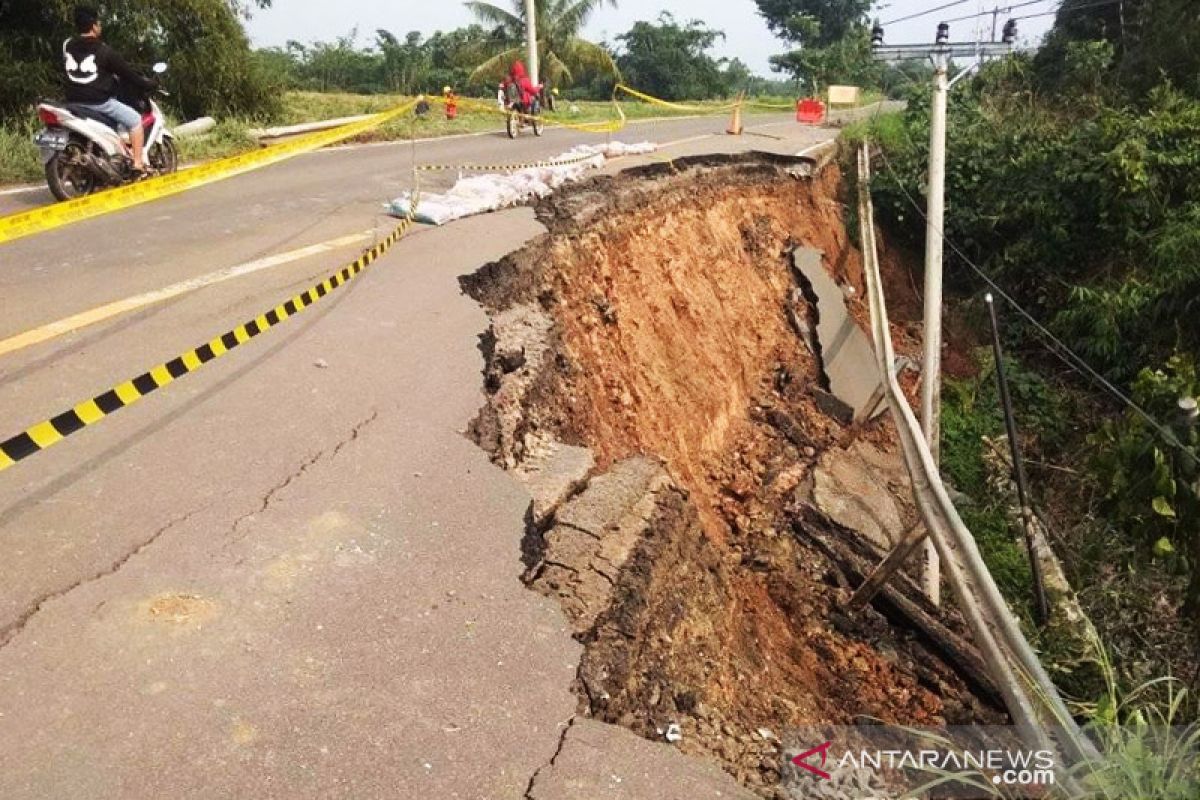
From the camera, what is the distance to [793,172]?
15.5 m

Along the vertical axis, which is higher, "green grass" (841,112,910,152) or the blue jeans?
the blue jeans

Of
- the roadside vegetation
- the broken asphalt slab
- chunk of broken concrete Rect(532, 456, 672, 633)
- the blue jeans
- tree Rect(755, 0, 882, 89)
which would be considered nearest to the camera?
chunk of broken concrete Rect(532, 456, 672, 633)

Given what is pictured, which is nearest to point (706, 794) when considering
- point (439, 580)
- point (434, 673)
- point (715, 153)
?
point (434, 673)

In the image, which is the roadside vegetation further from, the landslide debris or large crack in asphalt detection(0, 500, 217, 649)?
large crack in asphalt detection(0, 500, 217, 649)

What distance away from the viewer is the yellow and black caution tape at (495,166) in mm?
12359

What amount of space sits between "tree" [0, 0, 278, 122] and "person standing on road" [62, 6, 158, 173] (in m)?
6.43

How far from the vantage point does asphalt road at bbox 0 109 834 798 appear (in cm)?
273

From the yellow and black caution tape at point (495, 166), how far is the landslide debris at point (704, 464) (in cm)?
108

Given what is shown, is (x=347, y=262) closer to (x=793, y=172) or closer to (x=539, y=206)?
(x=539, y=206)

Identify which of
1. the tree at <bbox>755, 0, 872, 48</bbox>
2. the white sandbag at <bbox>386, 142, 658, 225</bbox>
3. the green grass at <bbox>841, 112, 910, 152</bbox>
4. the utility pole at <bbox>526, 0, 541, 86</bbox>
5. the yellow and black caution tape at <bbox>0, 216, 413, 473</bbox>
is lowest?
the yellow and black caution tape at <bbox>0, 216, 413, 473</bbox>

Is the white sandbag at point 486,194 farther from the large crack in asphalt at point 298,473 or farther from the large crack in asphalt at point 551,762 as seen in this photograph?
the large crack in asphalt at point 551,762

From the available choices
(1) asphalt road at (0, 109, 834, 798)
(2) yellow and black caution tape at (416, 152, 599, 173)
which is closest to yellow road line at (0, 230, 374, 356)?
(1) asphalt road at (0, 109, 834, 798)

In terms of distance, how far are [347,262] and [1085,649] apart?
22.4 ft

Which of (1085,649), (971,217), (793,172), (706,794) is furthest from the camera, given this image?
(793,172)
